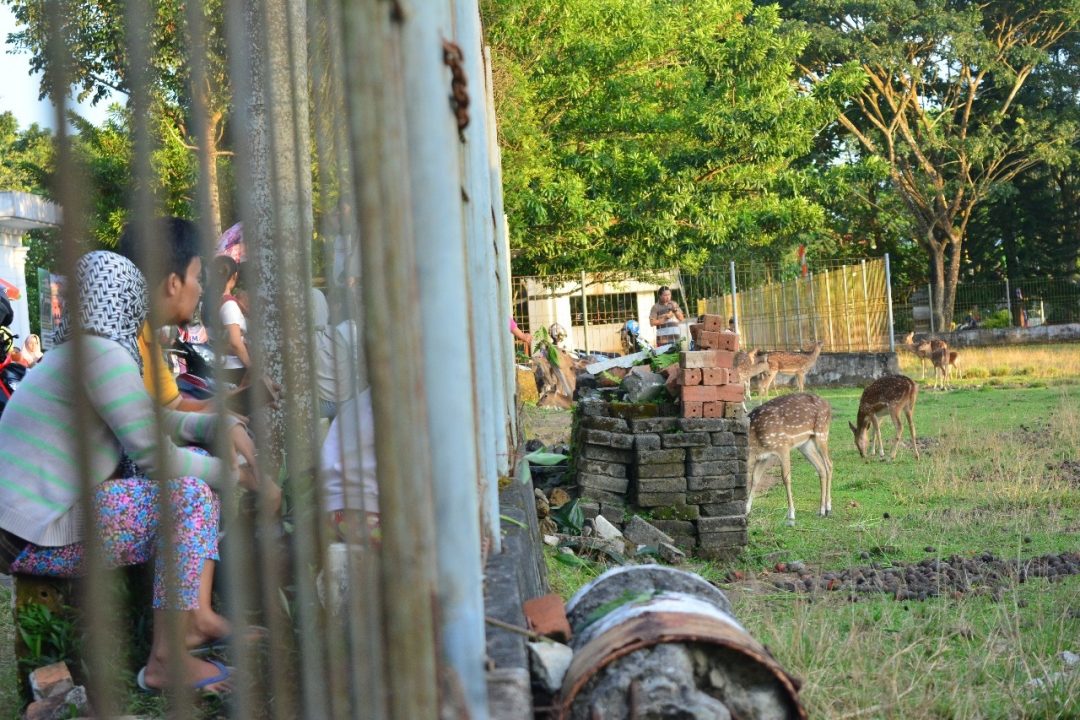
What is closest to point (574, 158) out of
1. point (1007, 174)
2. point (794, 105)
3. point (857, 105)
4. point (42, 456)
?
point (794, 105)

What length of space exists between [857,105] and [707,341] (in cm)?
2637

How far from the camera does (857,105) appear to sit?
32.0 m

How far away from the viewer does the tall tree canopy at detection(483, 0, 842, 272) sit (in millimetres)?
20703

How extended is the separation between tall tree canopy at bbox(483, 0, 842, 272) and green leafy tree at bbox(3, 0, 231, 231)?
18808mm

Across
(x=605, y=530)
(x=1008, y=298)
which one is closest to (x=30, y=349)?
(x=605, y=530)

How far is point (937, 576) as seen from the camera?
16.8 ft

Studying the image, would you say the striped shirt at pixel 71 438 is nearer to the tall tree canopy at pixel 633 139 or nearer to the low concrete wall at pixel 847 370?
the tall tree canopy at pixel 633 139

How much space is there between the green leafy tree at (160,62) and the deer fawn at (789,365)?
60.2ft

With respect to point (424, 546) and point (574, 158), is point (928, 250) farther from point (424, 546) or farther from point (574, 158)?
point (424, 546)

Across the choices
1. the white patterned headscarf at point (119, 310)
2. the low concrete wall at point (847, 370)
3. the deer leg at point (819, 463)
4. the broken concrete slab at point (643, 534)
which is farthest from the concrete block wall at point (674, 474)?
the low concrete wall at point (847, 370)

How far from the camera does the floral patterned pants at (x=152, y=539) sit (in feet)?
7.29

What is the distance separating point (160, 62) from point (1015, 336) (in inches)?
1138

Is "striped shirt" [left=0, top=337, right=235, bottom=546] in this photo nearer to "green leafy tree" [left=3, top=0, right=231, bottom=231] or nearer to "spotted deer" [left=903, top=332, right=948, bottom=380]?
"green leafy tree" [left=3, top=0, right=231, bottom=231]

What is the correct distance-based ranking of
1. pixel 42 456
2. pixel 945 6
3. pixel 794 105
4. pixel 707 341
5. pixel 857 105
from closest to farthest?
pixel 42 456
pixel 707 341
pixel 794 105
pixel 945 6
pixel 857 105
